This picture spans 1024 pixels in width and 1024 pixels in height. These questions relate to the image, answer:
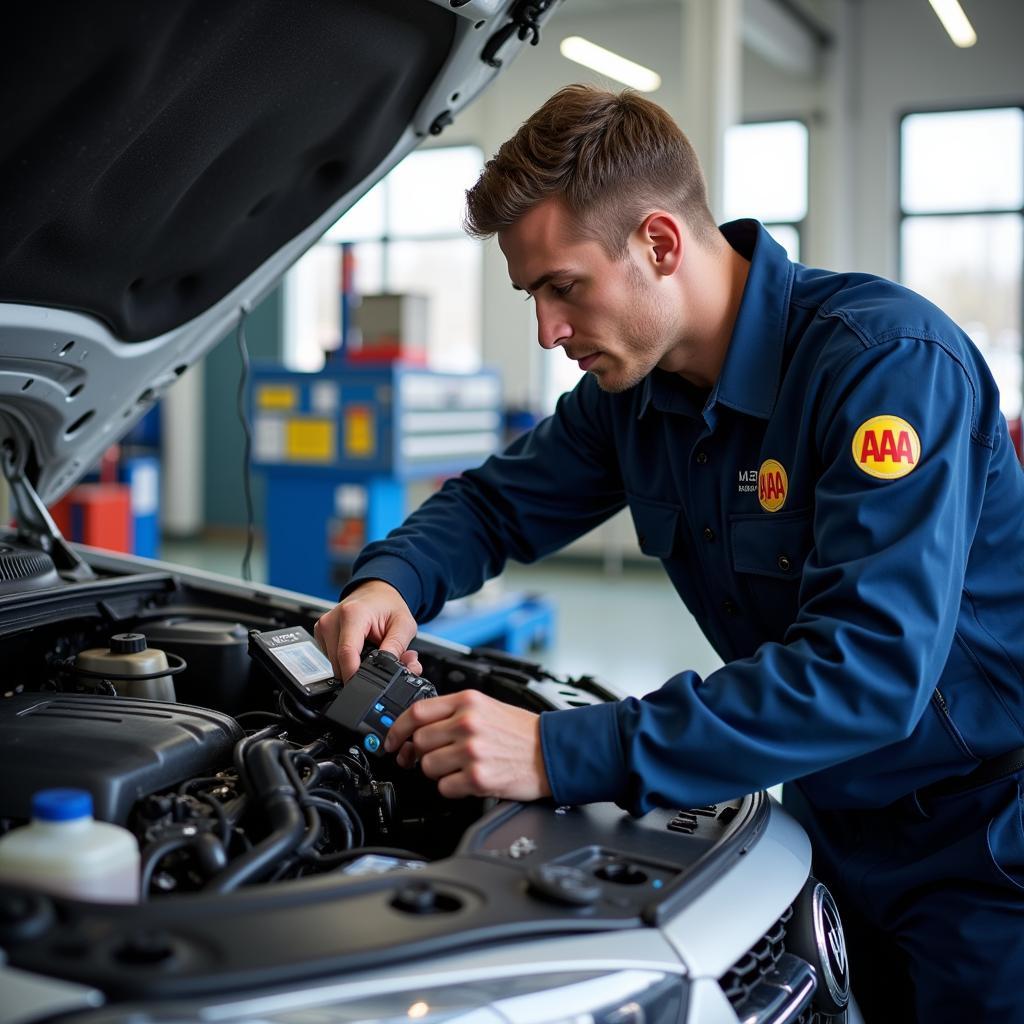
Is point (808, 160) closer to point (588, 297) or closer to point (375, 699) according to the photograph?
point (588, 297)

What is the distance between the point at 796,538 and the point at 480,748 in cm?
47

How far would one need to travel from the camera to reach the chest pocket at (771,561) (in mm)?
1293

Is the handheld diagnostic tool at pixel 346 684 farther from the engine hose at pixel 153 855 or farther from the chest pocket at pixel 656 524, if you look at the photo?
the chest pocket at pixel 656 524

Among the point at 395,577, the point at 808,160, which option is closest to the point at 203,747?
the point at 395,577

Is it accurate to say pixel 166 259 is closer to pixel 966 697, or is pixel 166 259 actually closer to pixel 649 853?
pixel 649 853

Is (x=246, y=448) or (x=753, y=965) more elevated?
(x=246, y=448)

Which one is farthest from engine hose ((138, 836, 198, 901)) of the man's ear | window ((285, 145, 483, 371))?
window ((285, 145, 483, 371))

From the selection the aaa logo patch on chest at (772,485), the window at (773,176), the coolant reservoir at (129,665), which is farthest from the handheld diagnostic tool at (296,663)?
the window at (773,176)

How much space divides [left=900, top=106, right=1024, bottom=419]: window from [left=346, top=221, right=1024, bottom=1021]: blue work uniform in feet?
21.0

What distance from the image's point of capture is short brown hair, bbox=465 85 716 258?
1277 millimetres

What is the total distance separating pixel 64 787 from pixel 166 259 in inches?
29.5

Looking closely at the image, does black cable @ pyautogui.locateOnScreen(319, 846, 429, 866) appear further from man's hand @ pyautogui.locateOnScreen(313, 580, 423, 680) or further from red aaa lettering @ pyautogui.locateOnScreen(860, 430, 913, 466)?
red aaa lettering @ pyautogui.locateOnScreen(860, 430, 913, 466)

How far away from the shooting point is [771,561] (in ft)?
4.36

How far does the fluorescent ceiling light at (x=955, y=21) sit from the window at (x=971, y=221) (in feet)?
1.66
